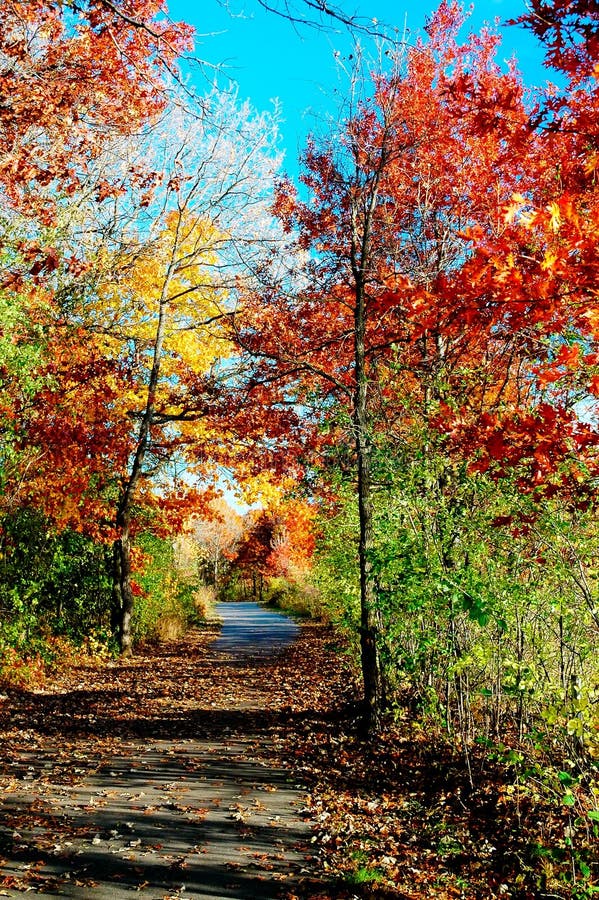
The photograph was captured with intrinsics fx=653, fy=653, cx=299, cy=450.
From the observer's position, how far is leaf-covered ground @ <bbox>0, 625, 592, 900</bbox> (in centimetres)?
435

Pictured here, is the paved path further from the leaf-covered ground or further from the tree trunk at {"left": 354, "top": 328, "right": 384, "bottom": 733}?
the tree trunk at {"left": 354, "top": 328, "right": 384, "bottom": 733}

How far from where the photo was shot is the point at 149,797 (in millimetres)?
5980

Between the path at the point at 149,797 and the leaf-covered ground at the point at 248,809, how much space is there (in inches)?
0.8

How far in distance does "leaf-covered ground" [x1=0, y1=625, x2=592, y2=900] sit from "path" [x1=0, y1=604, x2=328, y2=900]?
0.02m

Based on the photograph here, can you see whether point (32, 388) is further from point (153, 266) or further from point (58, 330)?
point (153, 266)

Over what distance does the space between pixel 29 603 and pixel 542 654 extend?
11646mm

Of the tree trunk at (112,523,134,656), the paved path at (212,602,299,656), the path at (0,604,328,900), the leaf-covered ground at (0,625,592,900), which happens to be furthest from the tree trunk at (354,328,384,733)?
the paved path at (212,602,299,656)

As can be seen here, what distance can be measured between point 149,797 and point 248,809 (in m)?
0.97

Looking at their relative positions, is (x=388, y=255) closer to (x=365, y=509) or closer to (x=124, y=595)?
(x=365, y=509)

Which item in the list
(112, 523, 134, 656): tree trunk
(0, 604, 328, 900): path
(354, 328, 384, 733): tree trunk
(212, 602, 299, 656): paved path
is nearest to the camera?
(0, 604, 328, 900): path

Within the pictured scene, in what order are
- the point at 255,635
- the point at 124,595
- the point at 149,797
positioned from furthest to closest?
1. the point at 255,635
2. the point at 124,595
3. the point at 149,797

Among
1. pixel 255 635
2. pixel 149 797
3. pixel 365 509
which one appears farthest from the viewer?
pixel 255 635

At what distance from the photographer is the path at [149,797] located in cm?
434

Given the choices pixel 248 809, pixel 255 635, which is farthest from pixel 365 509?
pixel 255 635
